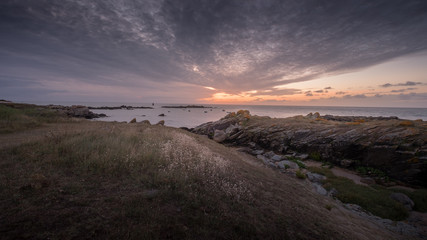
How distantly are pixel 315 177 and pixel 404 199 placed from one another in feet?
13.6

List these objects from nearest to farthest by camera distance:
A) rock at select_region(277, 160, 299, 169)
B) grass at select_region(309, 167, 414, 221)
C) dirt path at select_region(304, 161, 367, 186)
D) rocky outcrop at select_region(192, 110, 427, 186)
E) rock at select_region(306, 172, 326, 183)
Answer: grass at select_region(309, 167, 414, 221), rocky outcrop at select_region(192, 110, 427, 186), rock at select_region(306, 172, 326, 183), dirt path at select_region(304, 161, 367, 186), rock at select_region(277, 160, 299, 169)

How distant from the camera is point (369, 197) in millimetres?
9031

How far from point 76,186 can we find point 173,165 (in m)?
3.09

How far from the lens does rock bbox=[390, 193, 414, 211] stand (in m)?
8.28

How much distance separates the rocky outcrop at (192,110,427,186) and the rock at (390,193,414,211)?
10.1 ft

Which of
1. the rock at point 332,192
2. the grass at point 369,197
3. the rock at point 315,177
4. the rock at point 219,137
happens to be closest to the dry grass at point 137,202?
the grass at point 369,197

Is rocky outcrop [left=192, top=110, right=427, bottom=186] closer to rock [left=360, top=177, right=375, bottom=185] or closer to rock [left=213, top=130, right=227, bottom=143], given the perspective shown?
rock [left=360, top=177, right=375, bottom=185]

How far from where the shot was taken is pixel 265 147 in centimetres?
2122

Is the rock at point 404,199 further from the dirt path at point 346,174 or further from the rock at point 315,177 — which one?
the rock at point 315,177

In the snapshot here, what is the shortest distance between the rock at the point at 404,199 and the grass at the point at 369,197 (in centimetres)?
26

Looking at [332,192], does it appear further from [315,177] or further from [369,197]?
[315,177]

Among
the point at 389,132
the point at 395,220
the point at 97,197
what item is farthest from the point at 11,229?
the point at 389,132

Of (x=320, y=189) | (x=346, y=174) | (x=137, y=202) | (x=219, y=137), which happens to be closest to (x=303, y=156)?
(x=346, y=174)

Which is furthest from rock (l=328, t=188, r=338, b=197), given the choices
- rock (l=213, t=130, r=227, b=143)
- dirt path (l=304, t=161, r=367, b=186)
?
rock (l=213, t=130, r=227, b=143)
